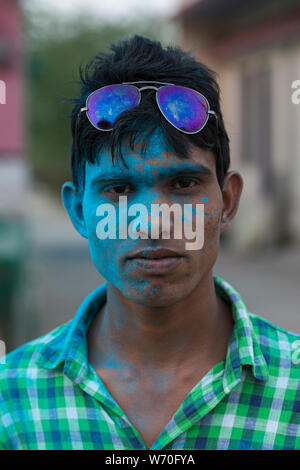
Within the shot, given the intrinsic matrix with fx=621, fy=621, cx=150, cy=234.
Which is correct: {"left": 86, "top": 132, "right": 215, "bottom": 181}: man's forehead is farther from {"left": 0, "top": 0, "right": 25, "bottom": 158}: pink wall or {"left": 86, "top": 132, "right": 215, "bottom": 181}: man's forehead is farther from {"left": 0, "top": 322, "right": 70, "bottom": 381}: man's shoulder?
{"left": 0, "top": 0, "right": 25, "bottom": 158}: pink wall

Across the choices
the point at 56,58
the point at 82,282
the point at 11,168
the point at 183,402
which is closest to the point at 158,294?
the point at 183,402

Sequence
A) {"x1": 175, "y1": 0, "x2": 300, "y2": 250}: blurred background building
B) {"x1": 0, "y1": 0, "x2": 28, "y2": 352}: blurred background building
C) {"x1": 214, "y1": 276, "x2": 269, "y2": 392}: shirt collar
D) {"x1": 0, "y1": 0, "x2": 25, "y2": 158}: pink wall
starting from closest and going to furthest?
{"x1": 214, "y1": 276, "x2": 269, "y2": 392}: shirt collar → {"x1": 0, "y1": 0, "x2": 28, "y2": 352}: blurred background building → {"x1": 0, "y1": 0, "x2": 25, "y2": 158}: pink wall → {"x1": 175, "y1": 0, "x2": 300, "y2": 250}: blurred background building

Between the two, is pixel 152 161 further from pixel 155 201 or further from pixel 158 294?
pixel 158 294

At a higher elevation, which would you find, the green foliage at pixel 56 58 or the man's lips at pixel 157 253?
the green foliage at pixel 56 58

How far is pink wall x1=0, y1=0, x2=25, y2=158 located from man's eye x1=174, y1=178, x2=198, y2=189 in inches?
169

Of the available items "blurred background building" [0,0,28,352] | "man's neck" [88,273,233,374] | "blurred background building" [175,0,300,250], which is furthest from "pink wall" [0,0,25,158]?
"blurred background building" [175,0,300,250]

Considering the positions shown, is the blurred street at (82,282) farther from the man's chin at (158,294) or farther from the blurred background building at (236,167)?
the man's chin at (158,294)

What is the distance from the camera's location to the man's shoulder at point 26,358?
5.52 ft

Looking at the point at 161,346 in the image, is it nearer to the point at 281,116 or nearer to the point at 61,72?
the point at 281,116

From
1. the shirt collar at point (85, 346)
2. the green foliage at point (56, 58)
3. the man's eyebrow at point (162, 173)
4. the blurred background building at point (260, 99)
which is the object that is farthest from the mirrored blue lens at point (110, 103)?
the green foliage at point (56, 58)

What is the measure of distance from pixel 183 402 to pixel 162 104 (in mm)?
729

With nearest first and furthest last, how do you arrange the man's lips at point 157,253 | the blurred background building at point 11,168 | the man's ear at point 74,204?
1. the man's lips at point 157,253
2. the man's ear at point 74,204
3. the blurred background building at point 11,168

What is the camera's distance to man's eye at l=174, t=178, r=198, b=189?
58.4 inches

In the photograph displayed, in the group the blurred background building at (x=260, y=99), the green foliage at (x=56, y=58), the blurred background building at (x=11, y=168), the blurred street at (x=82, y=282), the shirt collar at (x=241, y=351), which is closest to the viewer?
the shirt collar at (x=241, y=351)
